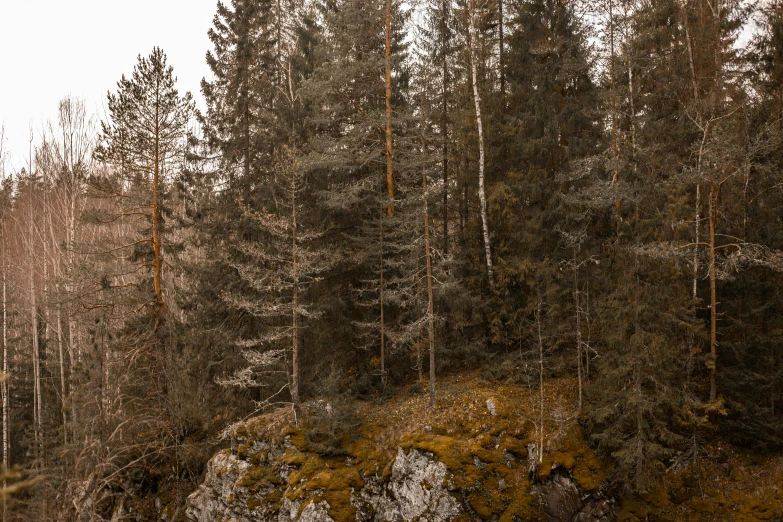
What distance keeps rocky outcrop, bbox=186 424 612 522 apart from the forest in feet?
3.74

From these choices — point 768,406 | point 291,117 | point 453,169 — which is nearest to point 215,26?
point 291,117

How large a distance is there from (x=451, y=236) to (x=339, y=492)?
1020cm

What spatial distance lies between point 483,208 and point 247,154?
29.6 feet

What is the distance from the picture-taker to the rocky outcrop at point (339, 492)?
12.8 meters

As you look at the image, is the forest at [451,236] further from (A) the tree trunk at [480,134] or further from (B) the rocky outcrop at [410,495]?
(B) the rocky outcrop at [410,495]

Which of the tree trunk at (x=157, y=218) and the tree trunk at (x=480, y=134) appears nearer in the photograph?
the tree trunk at (x=157, y=218)

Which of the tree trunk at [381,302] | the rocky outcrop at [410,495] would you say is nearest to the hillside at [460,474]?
the rocky outcrop at [410,495]

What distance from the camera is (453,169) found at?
819 inches

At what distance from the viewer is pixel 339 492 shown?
13.6m

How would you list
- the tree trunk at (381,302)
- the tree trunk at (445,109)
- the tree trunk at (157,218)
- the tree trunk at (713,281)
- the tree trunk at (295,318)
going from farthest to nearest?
A: the tree trunk at (445,109)
the tree trunk at (381,302)
the tree trunk at (157,218)
the tree trunk at (295,318)
the tree trunk at (713,281)

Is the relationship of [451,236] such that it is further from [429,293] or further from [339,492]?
[339,492]

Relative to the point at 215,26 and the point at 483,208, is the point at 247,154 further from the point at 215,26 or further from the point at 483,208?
the point at 483,208

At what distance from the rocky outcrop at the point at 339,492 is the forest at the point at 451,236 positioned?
3.74 feet

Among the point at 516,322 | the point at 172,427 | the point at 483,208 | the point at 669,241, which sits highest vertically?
the point at 483,208
